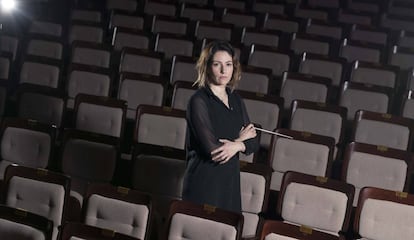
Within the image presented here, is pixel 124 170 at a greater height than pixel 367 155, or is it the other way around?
pixel 367 155

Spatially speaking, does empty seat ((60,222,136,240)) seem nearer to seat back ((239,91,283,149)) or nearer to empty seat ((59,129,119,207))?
empty seat ((59,129,119,207))

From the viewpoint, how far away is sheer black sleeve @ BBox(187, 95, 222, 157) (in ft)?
2.91

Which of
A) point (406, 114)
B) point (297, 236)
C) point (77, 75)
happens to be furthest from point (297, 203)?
point (77, 75)

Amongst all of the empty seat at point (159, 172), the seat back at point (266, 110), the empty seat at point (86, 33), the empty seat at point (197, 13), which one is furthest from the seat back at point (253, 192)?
the empty seat at point (197, 13)

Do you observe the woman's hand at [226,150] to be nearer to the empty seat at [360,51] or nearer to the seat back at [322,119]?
the seat back at [322,119]

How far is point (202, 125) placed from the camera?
887 millimetres

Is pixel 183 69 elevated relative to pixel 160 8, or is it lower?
lower

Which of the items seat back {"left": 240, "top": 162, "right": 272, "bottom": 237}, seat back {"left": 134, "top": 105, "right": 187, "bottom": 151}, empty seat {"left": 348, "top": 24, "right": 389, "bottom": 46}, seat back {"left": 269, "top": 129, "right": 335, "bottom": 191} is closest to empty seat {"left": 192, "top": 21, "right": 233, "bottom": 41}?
empty seat {"left": 348, "top": 24, "right": 389, "bottom": 46}

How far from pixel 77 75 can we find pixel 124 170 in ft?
1.31

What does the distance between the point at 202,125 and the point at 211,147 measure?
3 centimetres

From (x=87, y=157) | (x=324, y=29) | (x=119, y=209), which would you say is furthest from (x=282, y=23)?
(x=119, y=209)

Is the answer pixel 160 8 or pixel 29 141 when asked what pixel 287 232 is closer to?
pixel 29 141

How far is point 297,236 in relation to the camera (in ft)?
3.03

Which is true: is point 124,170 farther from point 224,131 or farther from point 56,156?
point 224,131
